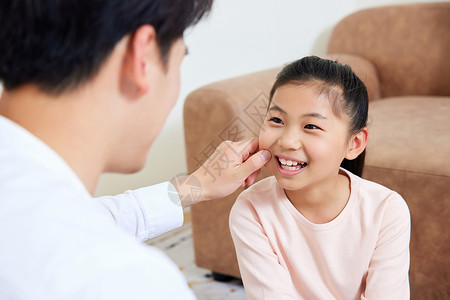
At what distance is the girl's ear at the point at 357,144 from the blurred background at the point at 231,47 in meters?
1.16

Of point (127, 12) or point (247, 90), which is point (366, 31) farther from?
point (127, 12)

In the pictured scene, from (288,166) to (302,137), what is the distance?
0.07 m

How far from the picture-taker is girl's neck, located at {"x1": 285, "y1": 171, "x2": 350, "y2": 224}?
123cm

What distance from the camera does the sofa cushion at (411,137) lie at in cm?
149

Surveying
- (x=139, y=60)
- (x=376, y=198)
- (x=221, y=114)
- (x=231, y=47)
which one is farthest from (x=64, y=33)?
(x=231, y=47)

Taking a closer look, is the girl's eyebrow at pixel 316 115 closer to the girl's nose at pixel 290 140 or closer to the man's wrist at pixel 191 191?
the girl's nose at pixel 290 140

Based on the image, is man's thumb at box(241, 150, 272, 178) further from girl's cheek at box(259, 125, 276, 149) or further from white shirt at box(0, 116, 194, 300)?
white shirt at box(0, 116, 194, 300)

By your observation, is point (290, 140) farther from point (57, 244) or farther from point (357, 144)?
point (57, 244)

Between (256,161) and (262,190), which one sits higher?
(256,161)

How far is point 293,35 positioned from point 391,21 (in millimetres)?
530

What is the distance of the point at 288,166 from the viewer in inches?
45.5

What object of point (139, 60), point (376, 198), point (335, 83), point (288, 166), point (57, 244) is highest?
point (139, 60)

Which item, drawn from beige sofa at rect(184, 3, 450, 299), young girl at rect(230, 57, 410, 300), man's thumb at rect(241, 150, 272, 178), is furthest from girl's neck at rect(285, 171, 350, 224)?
beige sofa at rect(184, 3, 450, 299)

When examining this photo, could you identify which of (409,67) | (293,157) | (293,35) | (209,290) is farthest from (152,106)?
(293,35)
